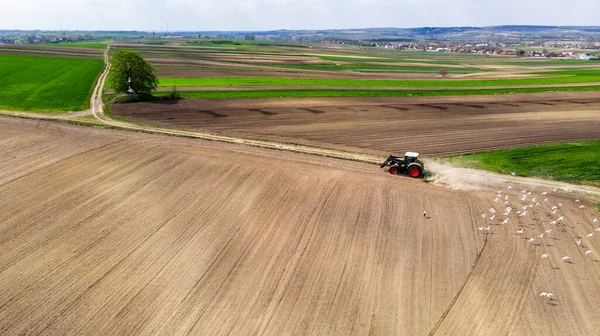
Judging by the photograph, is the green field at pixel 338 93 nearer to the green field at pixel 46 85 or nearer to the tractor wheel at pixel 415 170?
the green field at pixel 46 85

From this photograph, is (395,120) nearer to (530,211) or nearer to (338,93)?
(338,93)

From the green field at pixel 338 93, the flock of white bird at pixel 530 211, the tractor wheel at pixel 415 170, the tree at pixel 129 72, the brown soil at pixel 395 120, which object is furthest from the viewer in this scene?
the green field at pixel 338 93

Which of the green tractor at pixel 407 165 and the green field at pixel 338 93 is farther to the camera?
the green field at pixel 338 93

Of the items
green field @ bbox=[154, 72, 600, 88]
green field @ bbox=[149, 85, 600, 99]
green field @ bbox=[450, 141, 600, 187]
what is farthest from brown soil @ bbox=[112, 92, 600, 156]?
green field @ bbox=[154, 72, 600, 88]

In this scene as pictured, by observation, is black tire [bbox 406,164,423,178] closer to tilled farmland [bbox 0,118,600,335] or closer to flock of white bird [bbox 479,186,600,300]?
tilled farmland [bbox 0,118,600,335]

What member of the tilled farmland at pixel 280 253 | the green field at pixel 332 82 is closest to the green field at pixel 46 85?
the green field at pixel 332 82

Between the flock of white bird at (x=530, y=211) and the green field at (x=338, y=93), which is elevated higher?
the green field at (x=338, y=93)

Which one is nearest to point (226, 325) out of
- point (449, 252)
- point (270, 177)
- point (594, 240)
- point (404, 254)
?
point (404, 254)

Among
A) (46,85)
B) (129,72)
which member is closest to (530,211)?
(129,72)
